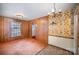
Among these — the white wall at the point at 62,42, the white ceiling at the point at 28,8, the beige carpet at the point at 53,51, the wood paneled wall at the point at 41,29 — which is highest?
the white ceiling at the point at 28,8

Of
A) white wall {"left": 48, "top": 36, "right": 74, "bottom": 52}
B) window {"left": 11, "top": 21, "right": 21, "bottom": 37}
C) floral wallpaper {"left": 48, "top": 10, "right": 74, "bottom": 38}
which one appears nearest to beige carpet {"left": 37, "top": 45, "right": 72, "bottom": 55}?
white wall {"left": 48, "top": 36, "right": 74, "bottom": 52}

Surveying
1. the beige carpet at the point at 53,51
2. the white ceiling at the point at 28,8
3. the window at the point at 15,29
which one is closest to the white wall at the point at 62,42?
the beige carpet at the point at 53,51

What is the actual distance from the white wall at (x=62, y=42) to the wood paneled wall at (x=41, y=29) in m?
0.12

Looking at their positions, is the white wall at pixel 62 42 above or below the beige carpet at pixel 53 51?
above

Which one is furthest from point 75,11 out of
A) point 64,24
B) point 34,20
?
point 34,20

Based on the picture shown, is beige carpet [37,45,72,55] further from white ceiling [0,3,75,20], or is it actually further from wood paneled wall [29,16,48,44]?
white ceiling [0,3,75,20]

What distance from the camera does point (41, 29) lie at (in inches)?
72.8

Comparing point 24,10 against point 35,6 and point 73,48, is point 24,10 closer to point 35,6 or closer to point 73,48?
point 35,6

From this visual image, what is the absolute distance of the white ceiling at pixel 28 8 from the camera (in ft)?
5.30

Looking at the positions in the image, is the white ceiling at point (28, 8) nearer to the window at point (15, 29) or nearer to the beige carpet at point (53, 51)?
the window at point (15, 29)

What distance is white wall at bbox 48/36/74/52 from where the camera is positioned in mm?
1655

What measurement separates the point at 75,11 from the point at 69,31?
399mm

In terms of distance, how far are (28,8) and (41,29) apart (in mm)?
532

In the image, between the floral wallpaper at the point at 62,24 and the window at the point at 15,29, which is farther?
the window at the point at 15,29
